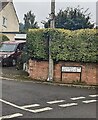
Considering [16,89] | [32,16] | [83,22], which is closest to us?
[16,89]

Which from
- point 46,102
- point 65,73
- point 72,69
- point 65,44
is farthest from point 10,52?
point 46,102

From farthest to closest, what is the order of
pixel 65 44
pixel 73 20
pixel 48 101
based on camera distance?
pixel 73 20, pixel 65 44, pixel 48 101

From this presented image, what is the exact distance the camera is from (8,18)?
44.7 meters

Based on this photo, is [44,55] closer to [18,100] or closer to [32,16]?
[18,100]

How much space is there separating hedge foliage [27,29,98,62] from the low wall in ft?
0.84

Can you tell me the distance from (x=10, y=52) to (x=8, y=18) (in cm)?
2390

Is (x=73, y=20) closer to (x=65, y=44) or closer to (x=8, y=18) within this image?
(x=8, y=18)

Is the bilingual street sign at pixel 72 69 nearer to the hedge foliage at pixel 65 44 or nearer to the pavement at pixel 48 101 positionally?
the hedge foliage at pixel 65 44

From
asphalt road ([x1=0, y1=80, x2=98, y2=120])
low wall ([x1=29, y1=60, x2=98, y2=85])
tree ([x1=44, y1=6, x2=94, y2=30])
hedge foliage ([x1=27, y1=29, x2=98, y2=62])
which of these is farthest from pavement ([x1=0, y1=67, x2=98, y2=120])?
tree ([x1=44, y1=6, x2=94, y2=30])

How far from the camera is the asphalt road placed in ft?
27.3

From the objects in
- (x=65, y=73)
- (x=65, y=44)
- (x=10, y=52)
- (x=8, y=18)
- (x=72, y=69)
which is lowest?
(x=65, y=73)

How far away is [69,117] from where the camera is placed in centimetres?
798

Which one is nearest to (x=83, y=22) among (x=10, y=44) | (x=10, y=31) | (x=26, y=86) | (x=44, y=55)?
(x=10, y=31)

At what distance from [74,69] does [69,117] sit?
301 inches
